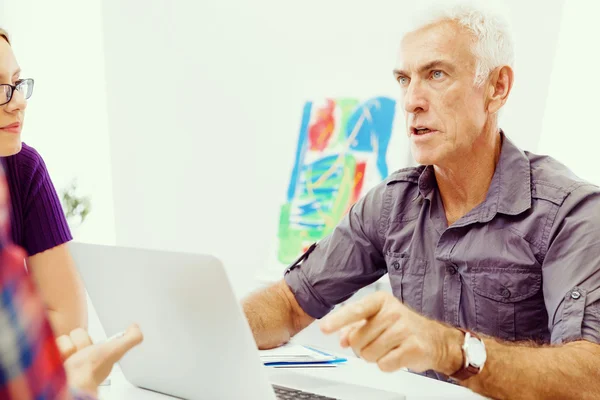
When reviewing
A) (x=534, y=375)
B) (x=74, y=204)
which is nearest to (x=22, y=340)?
(x=534, y=375)

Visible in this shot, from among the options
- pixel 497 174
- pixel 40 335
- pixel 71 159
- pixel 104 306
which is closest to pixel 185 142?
pixel 71 159

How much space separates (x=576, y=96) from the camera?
258cm

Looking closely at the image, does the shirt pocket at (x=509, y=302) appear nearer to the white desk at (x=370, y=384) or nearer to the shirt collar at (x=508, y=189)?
the shirt collar at (x=508, y=189)

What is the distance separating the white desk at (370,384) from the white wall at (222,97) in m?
1.60

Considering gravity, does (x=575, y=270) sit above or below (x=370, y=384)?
above

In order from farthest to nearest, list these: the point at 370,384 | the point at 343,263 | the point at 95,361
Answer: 1. the point at 343,263
2. the point at 370,384
3. the point at 95,361

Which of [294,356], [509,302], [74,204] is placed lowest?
[74,204]

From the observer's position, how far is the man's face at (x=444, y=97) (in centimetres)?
165

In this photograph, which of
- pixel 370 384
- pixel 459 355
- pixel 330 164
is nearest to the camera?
pixel 459 355

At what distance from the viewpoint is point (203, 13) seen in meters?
3.29

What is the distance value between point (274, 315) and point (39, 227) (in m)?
0.62

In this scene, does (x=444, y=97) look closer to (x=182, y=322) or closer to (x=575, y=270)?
(x=575, y=270)

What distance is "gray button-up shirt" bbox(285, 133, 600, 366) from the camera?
55.2 inches

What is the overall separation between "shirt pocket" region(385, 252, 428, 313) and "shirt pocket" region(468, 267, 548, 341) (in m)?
0.14
